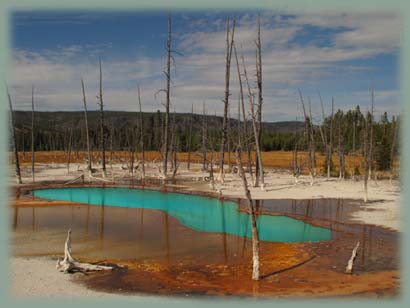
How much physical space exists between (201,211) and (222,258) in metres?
8.71

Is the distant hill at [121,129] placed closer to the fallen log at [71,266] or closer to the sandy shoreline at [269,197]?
the sandy shoreline at [269,197]

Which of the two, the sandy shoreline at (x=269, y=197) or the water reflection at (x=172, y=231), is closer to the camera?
the sandy shoreline at (x=269, y=197)

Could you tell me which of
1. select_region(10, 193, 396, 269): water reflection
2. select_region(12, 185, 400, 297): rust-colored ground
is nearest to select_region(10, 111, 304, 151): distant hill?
select_region(10, 193, 396, 269): water reflection

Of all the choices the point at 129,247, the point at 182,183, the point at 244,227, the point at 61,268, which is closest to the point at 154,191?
the point at 182,183

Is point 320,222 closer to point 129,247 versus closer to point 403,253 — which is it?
point 403,253

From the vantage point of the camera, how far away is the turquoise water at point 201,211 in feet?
53.4

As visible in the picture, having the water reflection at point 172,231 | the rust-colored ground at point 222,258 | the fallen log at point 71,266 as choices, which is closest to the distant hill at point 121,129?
the water reflection at point 172,231

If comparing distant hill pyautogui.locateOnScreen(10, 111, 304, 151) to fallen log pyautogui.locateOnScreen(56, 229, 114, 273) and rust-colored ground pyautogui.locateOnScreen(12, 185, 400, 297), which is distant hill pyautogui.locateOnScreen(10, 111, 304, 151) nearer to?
rust-colored ground pyautogui.locateOnScreen(12, 185, 400, 297)

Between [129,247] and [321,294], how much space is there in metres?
6.49

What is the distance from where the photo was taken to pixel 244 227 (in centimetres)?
1738

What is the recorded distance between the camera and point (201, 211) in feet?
69.8

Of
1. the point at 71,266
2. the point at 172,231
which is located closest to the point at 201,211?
the point at 172,231

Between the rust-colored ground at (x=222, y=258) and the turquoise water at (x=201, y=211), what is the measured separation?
788 mm

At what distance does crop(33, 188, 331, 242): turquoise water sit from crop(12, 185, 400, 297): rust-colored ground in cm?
79
